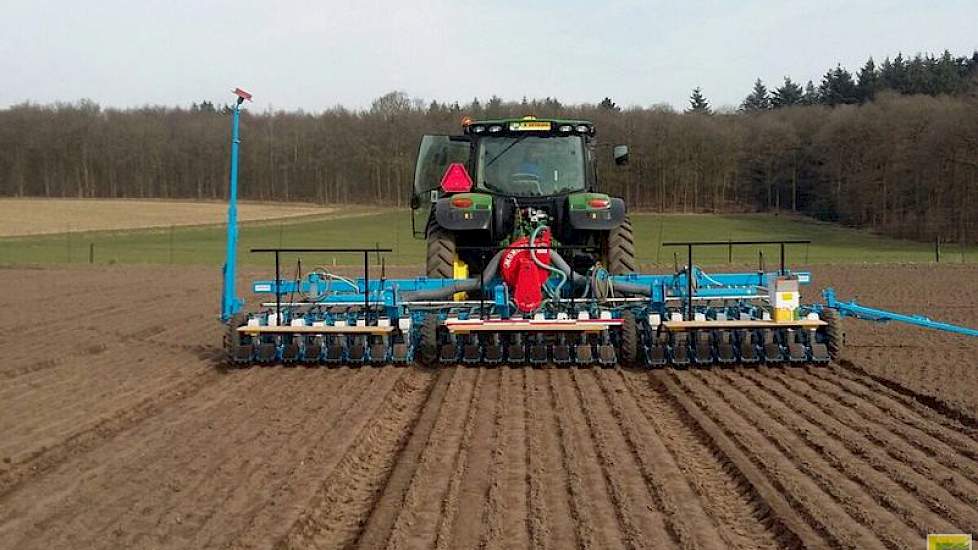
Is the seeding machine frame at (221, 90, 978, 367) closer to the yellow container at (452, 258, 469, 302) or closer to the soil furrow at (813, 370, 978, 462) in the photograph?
the yellow container at (452, 258, 469, 302)

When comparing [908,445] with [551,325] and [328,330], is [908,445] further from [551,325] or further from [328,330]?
[328,330]

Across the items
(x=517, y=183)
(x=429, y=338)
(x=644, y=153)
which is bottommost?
(x=429, y=338)

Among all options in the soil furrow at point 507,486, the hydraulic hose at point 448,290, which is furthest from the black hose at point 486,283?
the soil furrow at point 507,486

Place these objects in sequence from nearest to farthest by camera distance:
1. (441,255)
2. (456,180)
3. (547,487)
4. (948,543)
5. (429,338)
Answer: (948,543)
(547,487)
(429,338)
(441,255)
(456,180)

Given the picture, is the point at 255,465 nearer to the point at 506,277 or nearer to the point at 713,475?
the point at 713,475

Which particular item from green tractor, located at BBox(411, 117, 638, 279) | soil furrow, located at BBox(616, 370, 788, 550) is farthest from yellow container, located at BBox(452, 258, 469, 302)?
soil furrow, located at BBox(616, 370, 788, 550)

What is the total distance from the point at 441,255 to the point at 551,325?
81.5 inches

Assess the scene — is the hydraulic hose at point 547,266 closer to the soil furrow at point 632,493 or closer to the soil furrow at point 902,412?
the soil furrow at point 632,493

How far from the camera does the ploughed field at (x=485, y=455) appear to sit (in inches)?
187

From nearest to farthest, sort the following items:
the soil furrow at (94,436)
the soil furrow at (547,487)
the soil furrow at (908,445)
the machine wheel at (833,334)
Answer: the soil furrow at (547,487), the soil furrow at (908,445), the soil furrow at (94,436), the machine wheel at (833,334)

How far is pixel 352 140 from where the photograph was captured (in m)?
70.9

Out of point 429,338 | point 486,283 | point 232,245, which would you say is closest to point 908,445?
point 429,338

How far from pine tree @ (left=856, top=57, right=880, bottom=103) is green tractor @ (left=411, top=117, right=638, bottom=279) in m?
84.2

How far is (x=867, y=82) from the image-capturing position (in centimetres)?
8950
